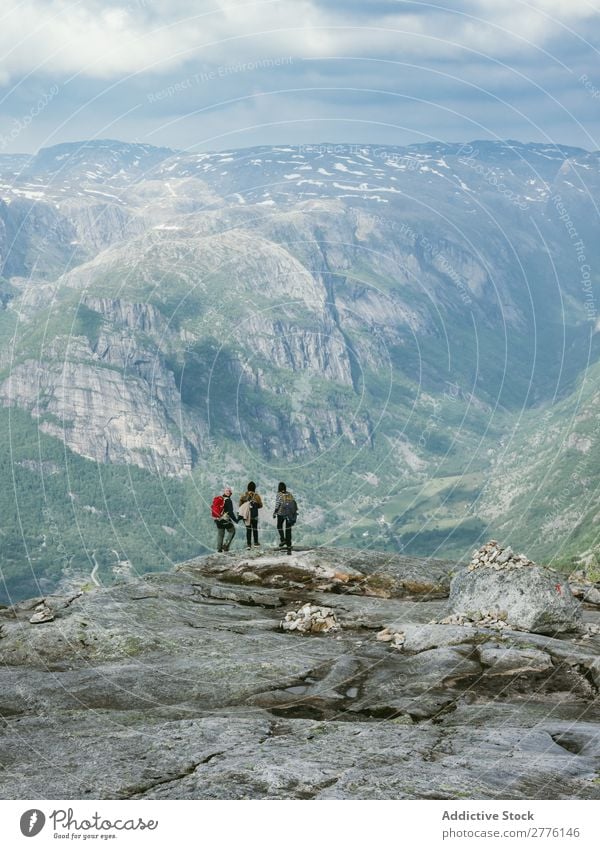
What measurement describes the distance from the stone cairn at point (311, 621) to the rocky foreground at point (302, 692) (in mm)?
81

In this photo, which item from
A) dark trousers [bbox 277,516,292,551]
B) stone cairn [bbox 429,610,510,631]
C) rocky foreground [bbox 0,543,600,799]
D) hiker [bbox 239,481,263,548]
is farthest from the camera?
hiker [bbox 239,481,263,548]

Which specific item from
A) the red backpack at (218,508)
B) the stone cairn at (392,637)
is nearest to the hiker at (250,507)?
the red backpack at (218,508)

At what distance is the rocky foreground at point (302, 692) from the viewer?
738 inches

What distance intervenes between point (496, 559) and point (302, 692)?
48.0ft

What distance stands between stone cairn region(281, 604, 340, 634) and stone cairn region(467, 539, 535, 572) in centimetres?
679

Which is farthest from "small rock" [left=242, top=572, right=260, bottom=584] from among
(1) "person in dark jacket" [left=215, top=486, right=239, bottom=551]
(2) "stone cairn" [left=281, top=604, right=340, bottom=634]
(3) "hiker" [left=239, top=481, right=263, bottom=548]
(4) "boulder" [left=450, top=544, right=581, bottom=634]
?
(4) "boulder" [left=450, top=544, right=581, bottom=634]

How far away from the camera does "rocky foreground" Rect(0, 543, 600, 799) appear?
18.8 m

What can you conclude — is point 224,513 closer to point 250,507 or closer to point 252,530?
point 250,507

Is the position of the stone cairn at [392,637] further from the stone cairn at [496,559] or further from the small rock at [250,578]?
the small rock at [250,578]

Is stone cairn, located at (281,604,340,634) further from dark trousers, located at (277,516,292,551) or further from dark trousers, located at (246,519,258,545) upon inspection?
dark trousers, located at (246,519,258,545)

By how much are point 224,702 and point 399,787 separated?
857cm
